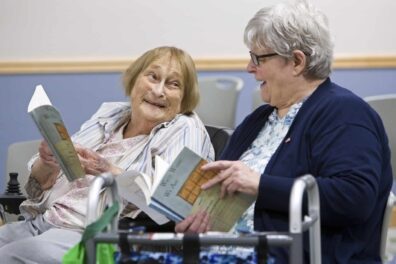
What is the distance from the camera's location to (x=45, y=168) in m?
2.79

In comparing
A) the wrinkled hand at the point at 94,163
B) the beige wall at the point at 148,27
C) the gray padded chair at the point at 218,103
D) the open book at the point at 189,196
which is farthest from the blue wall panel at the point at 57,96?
the open book at the point at 189,196

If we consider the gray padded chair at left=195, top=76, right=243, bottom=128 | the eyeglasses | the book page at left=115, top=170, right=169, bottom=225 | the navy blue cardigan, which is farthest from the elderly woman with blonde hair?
the gray padded chair at left=195, top=76, right=243, bottom=128

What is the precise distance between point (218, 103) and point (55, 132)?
174 centimetres

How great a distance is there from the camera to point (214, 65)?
466cm

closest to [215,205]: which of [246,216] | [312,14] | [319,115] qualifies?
[246,216]

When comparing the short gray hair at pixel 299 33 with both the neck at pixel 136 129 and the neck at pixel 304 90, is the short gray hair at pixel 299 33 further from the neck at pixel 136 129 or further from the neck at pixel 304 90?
the neck at pixel 136 129

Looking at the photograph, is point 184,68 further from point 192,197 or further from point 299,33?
point 192,197

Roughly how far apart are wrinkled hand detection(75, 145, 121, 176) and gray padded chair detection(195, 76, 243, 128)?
1.29m

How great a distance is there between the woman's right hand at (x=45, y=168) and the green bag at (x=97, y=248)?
2.93ft

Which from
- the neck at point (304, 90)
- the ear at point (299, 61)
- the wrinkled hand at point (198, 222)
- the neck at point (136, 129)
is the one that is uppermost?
the ear at point (299, 61)

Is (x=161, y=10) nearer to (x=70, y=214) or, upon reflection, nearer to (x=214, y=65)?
(x=214, y=65)

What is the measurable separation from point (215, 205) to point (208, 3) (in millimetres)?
2723

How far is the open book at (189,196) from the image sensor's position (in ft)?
6.46

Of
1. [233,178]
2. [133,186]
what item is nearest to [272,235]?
[233,178]
